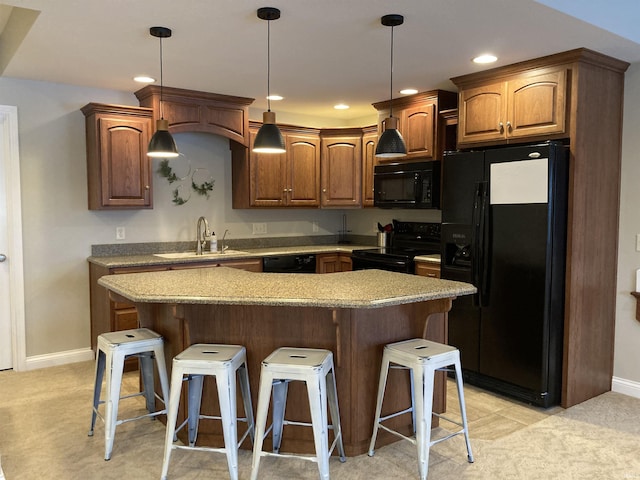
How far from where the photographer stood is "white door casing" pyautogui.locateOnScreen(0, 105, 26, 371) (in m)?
4.21

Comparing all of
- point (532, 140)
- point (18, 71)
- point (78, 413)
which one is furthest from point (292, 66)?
point (78, 413)

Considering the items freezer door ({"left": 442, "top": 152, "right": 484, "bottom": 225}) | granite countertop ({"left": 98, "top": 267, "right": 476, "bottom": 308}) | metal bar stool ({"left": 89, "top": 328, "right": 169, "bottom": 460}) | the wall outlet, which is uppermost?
freezer door ({"left": 442, "top": 152, "right": 484, "bottom": 225})

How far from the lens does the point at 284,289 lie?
2.73 meters

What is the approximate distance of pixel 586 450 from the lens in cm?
294

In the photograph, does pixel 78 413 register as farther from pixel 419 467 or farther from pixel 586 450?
pixel 586 450

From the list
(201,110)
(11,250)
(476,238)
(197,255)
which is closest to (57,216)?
(11,250)

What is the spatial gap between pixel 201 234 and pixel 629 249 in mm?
3553

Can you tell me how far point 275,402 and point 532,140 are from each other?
2439 mm

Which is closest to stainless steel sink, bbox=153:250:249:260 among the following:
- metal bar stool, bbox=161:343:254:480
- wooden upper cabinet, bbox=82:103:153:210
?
wooden upper cabinet, bbox=82:103:153:210

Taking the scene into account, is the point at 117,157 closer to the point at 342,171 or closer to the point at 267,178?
the point at 267,178

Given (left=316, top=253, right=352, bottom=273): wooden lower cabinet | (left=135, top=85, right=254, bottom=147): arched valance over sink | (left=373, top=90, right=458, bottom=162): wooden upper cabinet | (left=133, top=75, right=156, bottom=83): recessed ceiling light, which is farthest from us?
(left=316, top=253, right=352, bottom=273): wooden lower cabinet

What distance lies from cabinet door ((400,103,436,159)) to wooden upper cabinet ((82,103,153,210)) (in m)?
2.24

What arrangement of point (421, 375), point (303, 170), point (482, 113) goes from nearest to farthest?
point (421, 375)
point (482, 113)
point (303, 170)

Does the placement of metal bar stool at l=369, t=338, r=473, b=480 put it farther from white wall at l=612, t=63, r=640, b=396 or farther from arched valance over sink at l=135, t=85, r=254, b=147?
arched valance over sink at l=135, t=85, r=254, b=147
